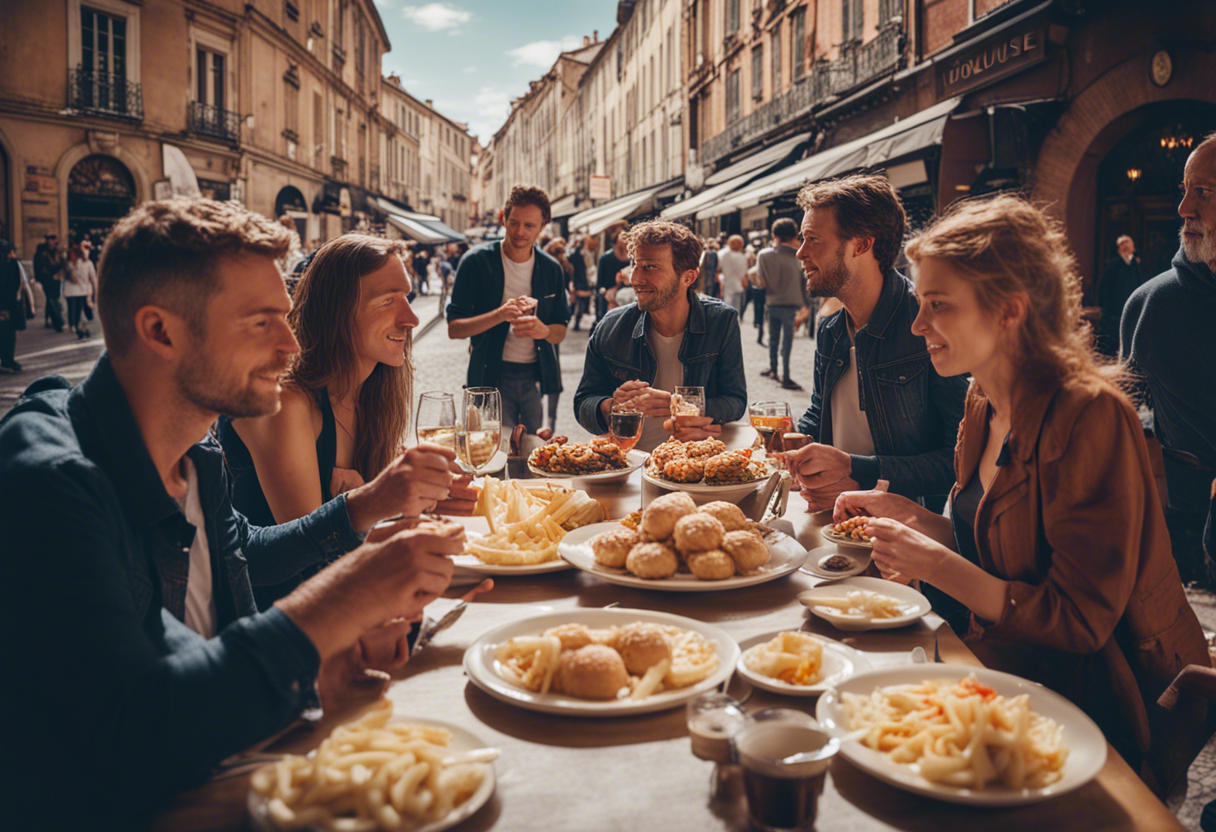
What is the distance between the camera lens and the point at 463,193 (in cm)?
10512

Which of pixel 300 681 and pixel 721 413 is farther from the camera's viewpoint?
pixel 721 413

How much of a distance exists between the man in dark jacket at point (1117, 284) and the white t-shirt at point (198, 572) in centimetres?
1051

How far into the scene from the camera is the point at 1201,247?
3.70 m

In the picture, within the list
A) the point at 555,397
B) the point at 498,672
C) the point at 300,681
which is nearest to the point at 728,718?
the point at 498,672

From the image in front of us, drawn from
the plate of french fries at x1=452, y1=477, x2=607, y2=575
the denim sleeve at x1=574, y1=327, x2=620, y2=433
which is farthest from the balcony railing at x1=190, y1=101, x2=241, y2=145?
the plate of french fries at x1=452, y1=477, x2=607, y2=575

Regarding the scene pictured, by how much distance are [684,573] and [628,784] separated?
0.81 metres

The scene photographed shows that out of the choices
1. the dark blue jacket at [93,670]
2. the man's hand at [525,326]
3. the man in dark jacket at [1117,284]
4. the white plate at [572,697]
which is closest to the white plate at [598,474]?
the white plate at [572,697]

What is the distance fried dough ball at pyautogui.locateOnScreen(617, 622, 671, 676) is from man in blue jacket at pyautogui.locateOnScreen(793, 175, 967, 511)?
5.95 ft

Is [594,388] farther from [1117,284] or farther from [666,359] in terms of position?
[1117,284]

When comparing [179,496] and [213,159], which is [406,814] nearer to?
[179,496]

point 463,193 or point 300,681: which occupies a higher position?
point 463,193

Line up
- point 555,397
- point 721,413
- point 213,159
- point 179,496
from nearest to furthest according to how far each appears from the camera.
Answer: point 179,496 → point 721,413 → point 555,397 → point 213,159

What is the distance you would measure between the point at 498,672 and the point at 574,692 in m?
0.16

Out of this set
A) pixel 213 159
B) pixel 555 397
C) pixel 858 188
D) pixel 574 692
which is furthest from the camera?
pixel 213 159
